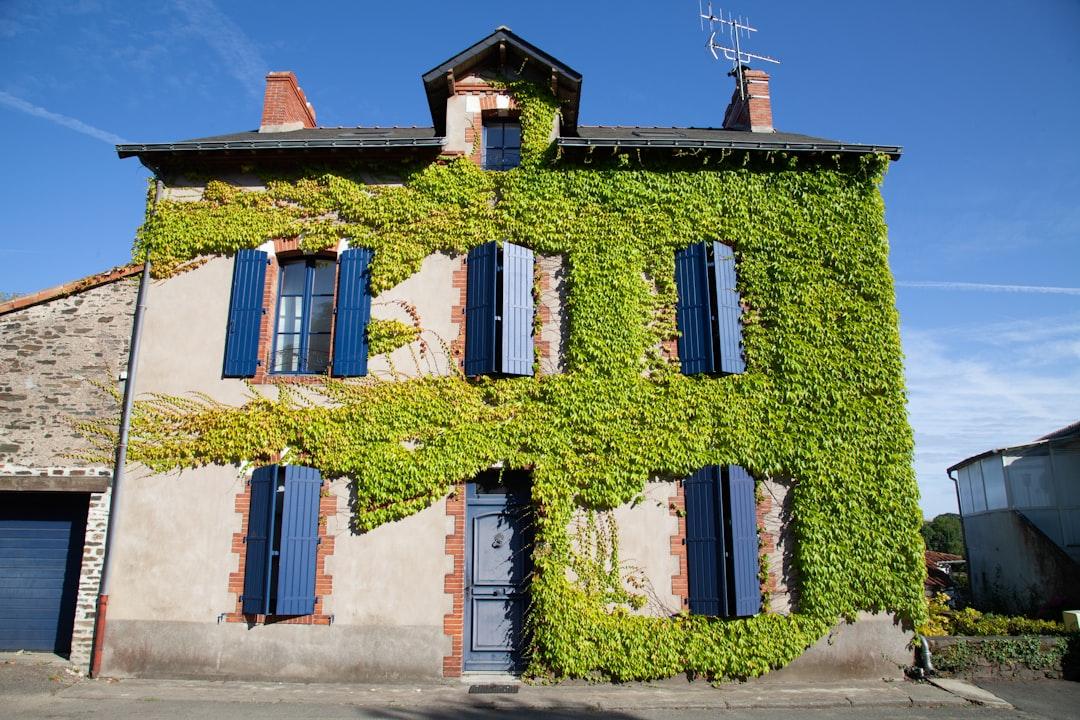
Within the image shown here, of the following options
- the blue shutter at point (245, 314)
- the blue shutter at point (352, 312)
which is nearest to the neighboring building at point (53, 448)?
the blue shutter at point (245, 314)

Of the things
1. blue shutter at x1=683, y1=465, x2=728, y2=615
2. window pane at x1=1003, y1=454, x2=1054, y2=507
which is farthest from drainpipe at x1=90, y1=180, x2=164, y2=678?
window pane at x1=1003, y1=454, x2=1054, y2=507

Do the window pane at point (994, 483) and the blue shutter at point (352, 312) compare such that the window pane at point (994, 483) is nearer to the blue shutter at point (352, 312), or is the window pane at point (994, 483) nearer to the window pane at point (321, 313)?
the blue shutter at point (352, 312)

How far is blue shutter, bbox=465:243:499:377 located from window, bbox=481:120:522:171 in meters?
1.54

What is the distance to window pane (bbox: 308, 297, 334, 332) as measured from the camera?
9094mm

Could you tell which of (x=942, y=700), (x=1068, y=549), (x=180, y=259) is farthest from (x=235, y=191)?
(x=1068, y=549)

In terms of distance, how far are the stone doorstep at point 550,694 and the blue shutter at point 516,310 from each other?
378 centimetres

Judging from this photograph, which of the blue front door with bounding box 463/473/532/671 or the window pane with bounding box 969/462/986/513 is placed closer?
the blue front door with bounding box 463/473/532/671

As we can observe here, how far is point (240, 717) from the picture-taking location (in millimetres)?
6566

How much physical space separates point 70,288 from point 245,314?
2.42 m

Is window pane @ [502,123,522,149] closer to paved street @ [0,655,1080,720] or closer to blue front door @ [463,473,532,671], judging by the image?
blue front door @ [463,473,532,671]

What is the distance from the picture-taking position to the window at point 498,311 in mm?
8594

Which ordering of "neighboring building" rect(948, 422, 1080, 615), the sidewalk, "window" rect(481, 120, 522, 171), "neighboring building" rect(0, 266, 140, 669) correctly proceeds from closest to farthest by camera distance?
the sidewalk < "neighboring building" rect(0, 266, 140, 669) < "window" rect(481, 120, 522, 171) < "neighboring building" rect(948, 422, 1080, 615)

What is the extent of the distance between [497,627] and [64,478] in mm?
5824

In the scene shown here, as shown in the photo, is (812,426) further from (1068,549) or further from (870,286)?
(1068,549)
